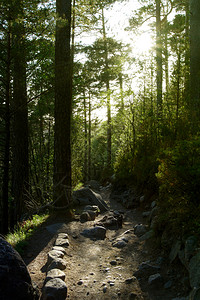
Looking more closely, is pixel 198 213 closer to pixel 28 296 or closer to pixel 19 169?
pixel 28 296

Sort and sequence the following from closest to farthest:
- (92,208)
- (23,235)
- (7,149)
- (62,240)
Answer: (62,240) → (23,235) → (92,208) → (7,149)

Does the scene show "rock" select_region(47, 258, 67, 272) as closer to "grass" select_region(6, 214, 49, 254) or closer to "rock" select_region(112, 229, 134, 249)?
"grass" select_region(6, 214, 49, 254)

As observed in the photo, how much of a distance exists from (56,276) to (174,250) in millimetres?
1555

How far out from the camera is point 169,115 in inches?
271

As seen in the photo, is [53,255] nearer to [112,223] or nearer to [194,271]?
[194,271]

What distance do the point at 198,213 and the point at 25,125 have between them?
670 centimetres

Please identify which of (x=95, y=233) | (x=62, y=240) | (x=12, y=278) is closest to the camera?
(x=12, y=278)

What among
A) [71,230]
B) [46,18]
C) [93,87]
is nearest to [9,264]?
[71,230]

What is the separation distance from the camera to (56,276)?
10.0 ft

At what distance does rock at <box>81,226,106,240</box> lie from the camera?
4.81 metres

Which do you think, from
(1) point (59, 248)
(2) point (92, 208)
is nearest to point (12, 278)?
(1) point (59, 248)

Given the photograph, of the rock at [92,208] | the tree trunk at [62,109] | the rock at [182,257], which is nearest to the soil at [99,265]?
the rock at [182,257]

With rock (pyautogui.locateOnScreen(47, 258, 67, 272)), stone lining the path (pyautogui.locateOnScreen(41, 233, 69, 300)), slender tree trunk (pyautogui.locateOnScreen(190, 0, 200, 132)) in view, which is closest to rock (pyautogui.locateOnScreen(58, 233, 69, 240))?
stone lining the path (pyautogui.locateOnScreen(41, 233, 69, 300))

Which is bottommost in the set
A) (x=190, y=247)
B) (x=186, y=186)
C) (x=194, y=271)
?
(x=194, y=271)
